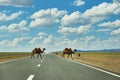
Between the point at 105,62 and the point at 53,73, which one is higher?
the point at 105,62

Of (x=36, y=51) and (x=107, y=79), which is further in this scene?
(x=36, y=51)

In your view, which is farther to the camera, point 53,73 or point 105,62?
point 105,62

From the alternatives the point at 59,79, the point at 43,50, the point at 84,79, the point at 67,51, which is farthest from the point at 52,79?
the point at 43,50

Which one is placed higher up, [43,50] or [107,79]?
[43,50]

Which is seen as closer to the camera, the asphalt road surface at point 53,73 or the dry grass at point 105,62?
the asphalt road surface at point 53,73

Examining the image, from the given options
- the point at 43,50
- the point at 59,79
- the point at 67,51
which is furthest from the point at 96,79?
the point at 43,50

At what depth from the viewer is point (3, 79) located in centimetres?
1420

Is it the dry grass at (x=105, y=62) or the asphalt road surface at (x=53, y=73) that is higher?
the dry grass at (x=105, y=62)

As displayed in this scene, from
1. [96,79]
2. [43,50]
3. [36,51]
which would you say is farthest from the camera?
[43,50]

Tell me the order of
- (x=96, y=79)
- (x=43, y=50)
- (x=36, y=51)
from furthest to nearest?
(x=43, y=50)
(x=36, y=51)
(x=96, y=79)

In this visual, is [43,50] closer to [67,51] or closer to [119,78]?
[67,51]

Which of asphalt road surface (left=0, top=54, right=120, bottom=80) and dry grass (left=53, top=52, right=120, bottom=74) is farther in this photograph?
dry grass (left=53, top=52, right=120, bottom=74)

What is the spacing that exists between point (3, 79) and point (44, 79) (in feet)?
6.11

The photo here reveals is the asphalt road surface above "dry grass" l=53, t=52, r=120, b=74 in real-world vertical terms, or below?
below
